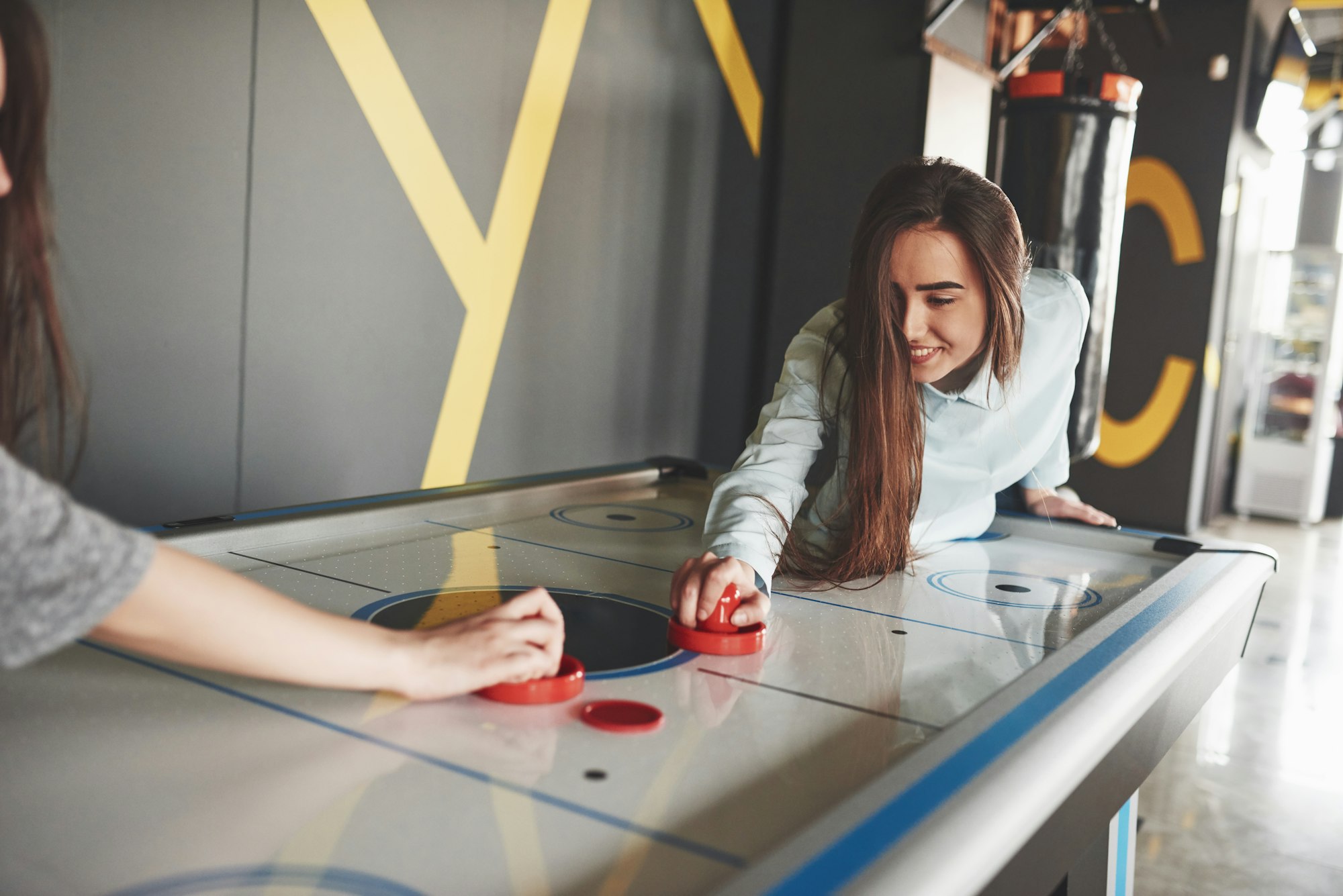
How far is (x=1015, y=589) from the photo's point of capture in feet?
4.95

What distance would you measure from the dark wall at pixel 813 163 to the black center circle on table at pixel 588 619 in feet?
9.67

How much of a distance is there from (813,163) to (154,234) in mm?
2688

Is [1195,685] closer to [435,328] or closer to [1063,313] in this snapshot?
[1063,313]

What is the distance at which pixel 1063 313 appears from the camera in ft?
5.98

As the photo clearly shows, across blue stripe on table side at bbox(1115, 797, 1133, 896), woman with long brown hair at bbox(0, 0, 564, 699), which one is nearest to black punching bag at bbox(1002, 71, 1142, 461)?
blue stripe on table side at bbox(1115, 797, 1133, 896)

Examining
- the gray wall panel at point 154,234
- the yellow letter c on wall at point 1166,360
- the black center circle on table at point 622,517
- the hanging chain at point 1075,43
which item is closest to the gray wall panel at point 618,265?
the gray wall panel at point 154,234

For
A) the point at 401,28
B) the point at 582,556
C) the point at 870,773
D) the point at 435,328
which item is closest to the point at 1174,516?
the point at 435,328

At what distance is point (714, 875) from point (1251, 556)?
141 cm

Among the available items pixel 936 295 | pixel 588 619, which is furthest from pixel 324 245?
pixel 588 619

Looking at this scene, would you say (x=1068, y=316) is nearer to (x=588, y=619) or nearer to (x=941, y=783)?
(x=588, y=619)

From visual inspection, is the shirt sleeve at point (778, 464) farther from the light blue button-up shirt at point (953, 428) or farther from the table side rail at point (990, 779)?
the table side rail at point (990, 779)

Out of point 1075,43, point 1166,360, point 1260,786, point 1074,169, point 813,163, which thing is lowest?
point 1260,786

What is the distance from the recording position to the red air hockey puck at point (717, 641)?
1104 millimetres

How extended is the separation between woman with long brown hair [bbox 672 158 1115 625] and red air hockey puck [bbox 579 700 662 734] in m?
0.46
